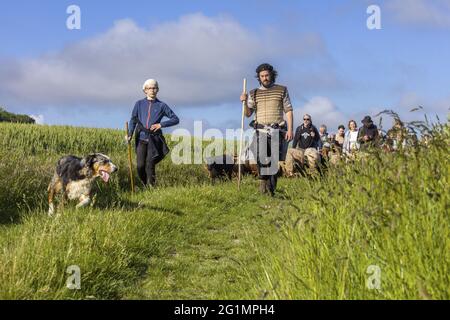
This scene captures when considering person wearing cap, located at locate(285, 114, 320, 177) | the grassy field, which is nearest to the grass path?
the grassy field

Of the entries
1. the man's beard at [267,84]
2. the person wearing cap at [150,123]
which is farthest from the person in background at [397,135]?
the person wearing cap at [150,123]

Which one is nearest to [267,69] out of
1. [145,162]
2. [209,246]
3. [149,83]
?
[149,83]

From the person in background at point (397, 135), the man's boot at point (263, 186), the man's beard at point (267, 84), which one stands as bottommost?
the man's boot at point (263, 186)

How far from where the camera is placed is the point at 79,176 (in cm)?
915

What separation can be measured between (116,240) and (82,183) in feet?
9.51

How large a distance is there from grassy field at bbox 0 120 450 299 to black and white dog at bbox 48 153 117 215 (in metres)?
0.57

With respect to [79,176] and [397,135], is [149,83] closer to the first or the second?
[79,176]

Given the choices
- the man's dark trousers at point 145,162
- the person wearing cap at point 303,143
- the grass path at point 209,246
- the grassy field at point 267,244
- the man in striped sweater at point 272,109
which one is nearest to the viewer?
the grassy field at point 267,244

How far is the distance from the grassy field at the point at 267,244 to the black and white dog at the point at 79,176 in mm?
571

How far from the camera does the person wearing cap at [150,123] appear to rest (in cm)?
1143

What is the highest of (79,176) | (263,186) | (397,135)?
(397,135)

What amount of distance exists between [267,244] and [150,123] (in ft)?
19.0

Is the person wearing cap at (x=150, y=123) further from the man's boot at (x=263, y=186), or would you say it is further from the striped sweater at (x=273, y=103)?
the man's boot at (x=263, y=186)

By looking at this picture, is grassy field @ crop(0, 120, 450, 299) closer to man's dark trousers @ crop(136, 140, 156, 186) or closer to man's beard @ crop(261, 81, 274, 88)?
man's dark trousers @ crop(136, 140, 156, 186)
